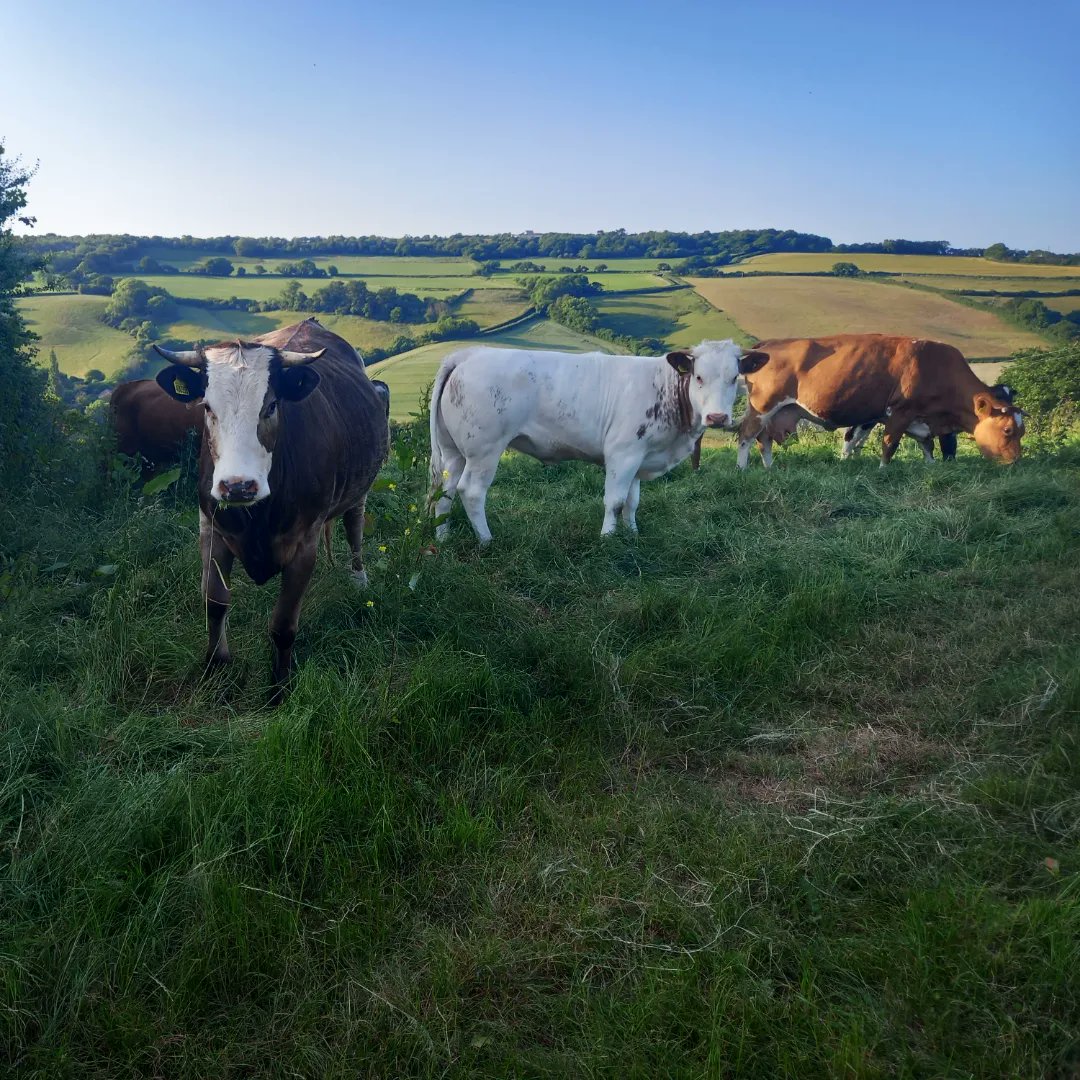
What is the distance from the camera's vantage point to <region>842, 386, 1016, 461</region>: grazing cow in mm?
11820

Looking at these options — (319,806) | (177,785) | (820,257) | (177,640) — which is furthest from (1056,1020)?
(820,257)

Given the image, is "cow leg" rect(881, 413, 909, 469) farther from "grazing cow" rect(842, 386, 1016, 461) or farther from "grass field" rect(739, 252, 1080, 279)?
"grass field" rect(739, 252, 1080, 279)

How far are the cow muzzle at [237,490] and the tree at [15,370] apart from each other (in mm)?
4371

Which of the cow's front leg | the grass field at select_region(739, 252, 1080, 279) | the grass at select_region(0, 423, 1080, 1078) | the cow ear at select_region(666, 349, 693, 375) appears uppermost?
the grass field at select_region(739, 252, 1080, 279)

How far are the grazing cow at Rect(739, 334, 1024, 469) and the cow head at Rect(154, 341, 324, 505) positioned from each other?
355 inches

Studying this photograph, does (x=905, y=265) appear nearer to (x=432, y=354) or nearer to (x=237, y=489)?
(x=432, y=354)

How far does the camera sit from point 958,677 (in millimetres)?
4277

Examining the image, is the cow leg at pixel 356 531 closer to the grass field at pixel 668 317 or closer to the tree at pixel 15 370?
the tree at pixel 15 370

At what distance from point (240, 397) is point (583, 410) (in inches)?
174

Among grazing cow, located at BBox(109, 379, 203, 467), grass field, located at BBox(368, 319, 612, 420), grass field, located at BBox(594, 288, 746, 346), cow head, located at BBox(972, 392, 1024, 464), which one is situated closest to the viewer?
grazing cow, located at BBox(109, 379, 203, 467)

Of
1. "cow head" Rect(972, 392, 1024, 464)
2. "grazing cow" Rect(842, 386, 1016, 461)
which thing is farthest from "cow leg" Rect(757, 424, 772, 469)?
"cow head" Rect(972, 392, 1024, 464)

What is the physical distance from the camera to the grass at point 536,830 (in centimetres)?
215

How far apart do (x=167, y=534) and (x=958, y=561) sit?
635 centimetres

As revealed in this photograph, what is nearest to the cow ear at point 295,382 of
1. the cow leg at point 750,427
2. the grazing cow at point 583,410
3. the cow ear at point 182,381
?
the cow ear at point 182,381
